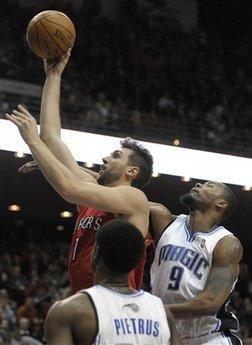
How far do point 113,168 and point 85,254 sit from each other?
0.55m

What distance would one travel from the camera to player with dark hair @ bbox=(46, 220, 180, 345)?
153 inches

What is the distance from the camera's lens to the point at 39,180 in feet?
54.6

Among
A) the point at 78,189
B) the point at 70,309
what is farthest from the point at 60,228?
the point at 70,309

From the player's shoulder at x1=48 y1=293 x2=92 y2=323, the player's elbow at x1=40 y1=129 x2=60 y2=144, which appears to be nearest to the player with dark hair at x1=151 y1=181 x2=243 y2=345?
the player's elbow at x1=40 y1=129 x2=60 y2=144

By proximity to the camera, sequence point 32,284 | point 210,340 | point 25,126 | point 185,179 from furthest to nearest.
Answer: point 185,179
point 32,284
point 210,340
point 25,126

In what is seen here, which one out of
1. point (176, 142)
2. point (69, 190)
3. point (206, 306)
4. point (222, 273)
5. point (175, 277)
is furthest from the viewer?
point (176, 142)

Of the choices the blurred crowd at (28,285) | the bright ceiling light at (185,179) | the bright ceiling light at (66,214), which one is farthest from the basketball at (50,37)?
the bright ceiling light at (66,214)

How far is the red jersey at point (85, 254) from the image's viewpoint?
17.4ft

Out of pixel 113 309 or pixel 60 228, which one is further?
pixel 60 228

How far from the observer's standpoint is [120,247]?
159 inches

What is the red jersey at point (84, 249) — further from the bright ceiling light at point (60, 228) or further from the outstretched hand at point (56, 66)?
the bright ceiling light at point (60, 228)

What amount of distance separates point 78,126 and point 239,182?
295 centimetres

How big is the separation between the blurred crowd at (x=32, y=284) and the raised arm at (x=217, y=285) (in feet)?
19.7

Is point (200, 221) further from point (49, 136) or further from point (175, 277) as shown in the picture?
point (49, 136)
